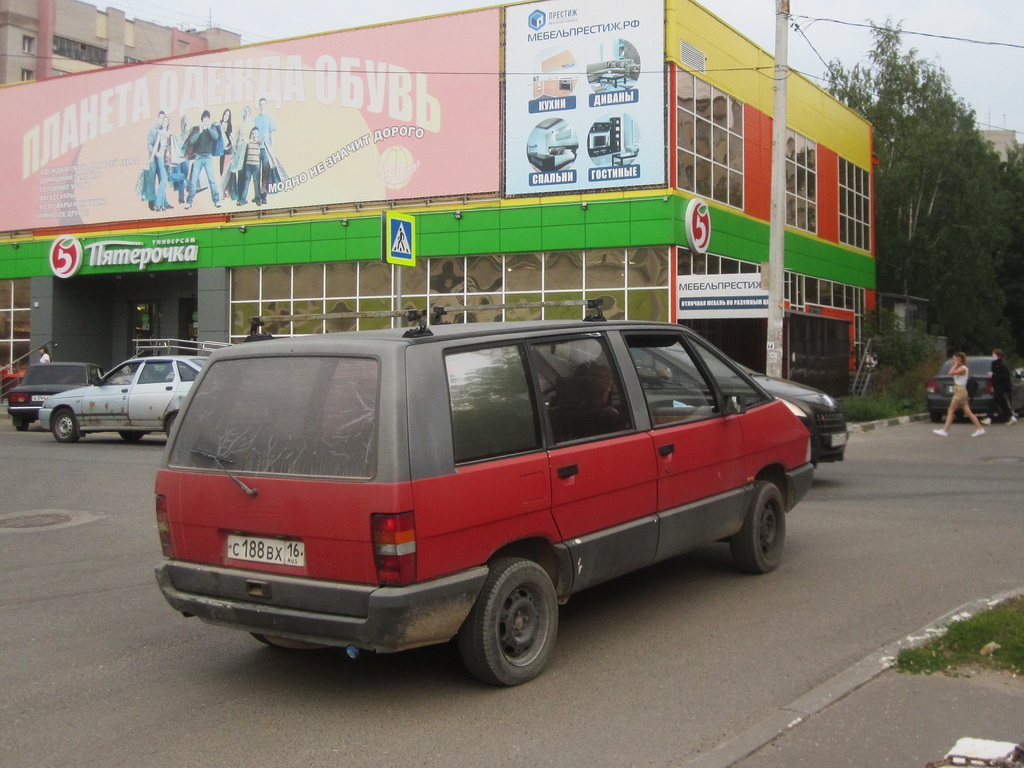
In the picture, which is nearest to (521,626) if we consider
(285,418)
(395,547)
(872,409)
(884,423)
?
(395,547)

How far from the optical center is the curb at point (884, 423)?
21781mm

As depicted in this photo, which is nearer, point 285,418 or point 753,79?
point 285,418

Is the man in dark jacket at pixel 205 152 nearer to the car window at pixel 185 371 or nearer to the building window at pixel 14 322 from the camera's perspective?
the building window at pixel 14 322

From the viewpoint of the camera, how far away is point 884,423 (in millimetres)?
22938

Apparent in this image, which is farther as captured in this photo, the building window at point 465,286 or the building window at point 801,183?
the building window at point 801,183

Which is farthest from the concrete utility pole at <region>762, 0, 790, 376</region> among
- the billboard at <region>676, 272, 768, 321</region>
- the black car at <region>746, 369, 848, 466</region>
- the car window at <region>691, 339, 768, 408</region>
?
the car window at <region>691, 339, 768, 408</region>

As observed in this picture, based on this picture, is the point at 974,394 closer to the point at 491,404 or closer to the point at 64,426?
the point at 64,426

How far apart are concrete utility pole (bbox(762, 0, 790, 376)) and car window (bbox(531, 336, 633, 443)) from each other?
1401 cm

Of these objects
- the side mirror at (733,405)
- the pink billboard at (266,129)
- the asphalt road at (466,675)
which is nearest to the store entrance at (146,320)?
the pink billboard at (266,129)

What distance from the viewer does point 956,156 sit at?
42.3 metres

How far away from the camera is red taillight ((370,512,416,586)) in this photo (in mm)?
4527

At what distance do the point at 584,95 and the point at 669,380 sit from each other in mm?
20908

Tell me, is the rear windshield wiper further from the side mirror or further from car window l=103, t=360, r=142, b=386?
car window l=103, t=360, r=142, b=386

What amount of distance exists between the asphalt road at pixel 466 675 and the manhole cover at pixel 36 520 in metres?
0.65
